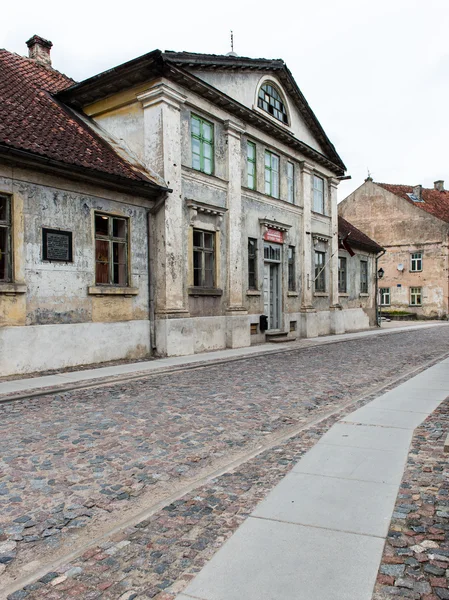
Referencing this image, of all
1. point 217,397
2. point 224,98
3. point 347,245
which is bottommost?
point 217,397

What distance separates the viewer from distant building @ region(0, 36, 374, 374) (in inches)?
441

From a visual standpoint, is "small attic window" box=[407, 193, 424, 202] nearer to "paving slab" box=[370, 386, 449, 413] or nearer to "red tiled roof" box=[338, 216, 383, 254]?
"red tiled roof" box=[338, 216, 383, 254]

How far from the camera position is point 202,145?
15.9m

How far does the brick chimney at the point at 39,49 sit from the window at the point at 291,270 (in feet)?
38.0

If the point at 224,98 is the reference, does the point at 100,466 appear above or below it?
below

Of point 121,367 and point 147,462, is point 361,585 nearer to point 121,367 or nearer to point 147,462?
point 147,462

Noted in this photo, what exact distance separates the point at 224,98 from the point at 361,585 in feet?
51.0

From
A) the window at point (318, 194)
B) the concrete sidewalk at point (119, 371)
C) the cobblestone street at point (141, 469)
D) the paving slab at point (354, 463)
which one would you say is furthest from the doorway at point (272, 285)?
the paving slab at point (354, 463)

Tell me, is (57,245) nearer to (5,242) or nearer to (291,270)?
(5,242)

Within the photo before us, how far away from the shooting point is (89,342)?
40.3 ft

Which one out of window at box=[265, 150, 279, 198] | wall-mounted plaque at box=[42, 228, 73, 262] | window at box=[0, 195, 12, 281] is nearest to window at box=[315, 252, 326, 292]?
window at box=[265, 150, 279, 198]

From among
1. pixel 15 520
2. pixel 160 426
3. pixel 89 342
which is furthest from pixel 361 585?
pixel 89 342

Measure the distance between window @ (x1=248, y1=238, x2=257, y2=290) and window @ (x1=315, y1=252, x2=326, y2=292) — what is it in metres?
5.17

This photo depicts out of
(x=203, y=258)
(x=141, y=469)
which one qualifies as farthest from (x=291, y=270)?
(x=141, y=469)
